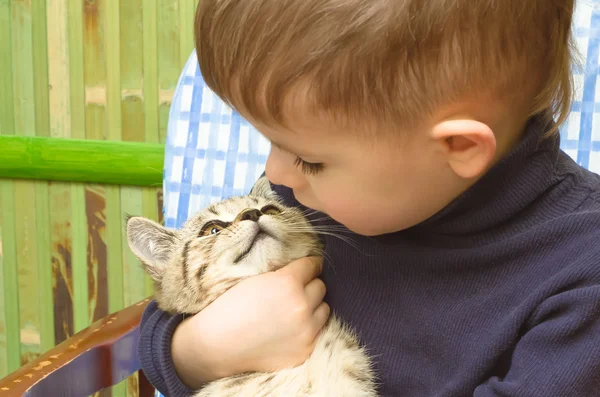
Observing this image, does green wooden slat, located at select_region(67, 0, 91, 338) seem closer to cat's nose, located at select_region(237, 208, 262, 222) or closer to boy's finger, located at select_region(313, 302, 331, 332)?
cat's nose, located at select_region(237, 208, 262, 222)

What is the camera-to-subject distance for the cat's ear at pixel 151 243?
107 centimetres

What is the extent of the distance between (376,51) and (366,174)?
0.15 meters

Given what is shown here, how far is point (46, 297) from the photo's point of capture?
2.21 metres

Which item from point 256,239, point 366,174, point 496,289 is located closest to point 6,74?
point 256,239

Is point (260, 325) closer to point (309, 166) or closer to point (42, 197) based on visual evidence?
point (309, 166)

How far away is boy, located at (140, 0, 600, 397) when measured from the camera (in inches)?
24.3

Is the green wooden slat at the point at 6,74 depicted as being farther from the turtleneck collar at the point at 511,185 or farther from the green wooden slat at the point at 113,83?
the turtleneck collar at the point at 511,185

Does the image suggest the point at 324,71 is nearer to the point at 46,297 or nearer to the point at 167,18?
the point at 167,18

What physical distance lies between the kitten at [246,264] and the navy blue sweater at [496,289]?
0.05m

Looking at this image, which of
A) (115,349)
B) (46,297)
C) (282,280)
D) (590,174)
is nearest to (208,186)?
(115,349)

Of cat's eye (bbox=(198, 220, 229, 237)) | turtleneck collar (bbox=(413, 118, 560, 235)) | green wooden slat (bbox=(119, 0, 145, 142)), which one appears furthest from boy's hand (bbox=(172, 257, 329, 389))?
green wooden slat (bbox=(119, 0, 145, 142))

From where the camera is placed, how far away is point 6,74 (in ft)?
6.75

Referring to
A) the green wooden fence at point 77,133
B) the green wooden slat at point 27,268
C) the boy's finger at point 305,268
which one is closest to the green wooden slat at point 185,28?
the green wooden fence at point 77,133

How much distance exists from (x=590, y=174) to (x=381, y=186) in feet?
0.91
